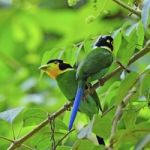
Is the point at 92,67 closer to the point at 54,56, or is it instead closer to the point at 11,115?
the point at 54,56

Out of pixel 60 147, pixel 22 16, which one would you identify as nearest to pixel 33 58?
pixel 22 16

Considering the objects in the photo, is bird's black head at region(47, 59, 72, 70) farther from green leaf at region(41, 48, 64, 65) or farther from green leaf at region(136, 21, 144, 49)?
green leaf at region(136, 21, 144, 49)

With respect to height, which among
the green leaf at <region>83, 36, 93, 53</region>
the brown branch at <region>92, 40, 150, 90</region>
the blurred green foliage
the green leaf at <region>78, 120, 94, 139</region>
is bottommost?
the blurred green foliage

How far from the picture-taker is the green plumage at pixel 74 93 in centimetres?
133

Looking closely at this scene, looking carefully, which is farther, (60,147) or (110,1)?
(110,1)

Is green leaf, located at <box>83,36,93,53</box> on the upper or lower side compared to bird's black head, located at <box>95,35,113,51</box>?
upper

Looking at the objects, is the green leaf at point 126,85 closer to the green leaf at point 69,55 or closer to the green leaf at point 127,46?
the green leaf at point 127,46

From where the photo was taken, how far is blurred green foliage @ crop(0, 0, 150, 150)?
1081 mm

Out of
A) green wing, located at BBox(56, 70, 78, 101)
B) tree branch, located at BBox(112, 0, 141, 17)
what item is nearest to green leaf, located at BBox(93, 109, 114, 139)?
tree branch, located at BBox(112, 0, 141, 17)

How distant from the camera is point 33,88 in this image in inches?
101

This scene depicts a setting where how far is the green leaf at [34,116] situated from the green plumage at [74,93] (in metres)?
0.17

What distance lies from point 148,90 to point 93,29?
67.9 inches

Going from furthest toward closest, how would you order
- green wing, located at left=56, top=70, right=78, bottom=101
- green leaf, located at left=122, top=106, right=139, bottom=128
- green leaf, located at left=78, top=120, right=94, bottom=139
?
1. green wing, located at left=56, top=70, right=78, bottom=101
2. green leaf, located at left=122, top=106, right=139, bottom=128
3. green leaf, located at left=78, top=120, right=94, bottom=139

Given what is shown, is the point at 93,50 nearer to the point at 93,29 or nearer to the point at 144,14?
the point at 144,14
